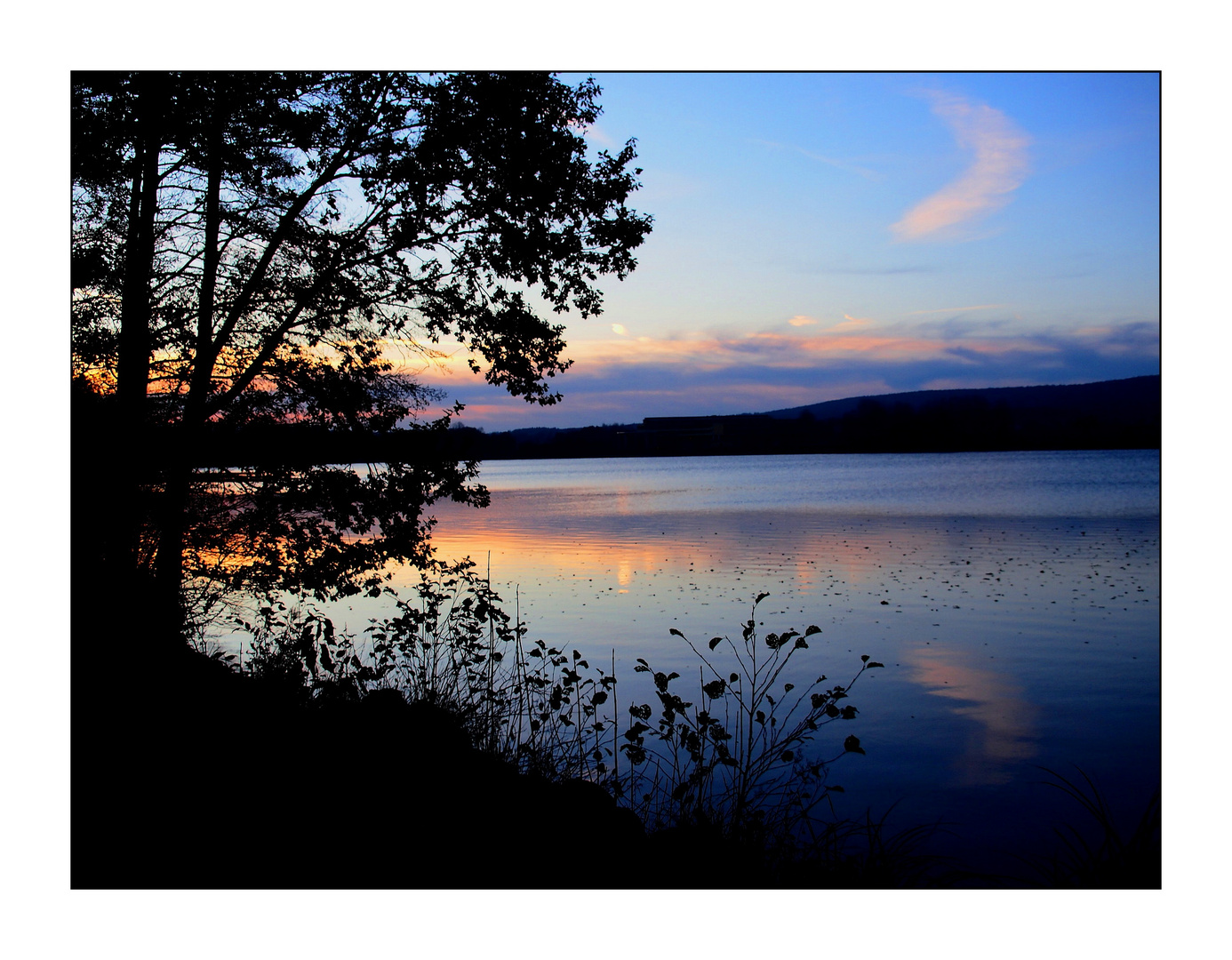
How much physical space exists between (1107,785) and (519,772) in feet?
21.4

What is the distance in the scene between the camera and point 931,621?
1623cm

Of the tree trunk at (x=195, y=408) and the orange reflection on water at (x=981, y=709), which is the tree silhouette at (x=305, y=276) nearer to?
the tree trunk at (x=195, y=408)

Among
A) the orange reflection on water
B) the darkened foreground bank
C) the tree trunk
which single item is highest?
the tree trunk

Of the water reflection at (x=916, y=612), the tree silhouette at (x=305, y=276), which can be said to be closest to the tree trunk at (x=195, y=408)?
the tree silhouette at (x=305, y=276)

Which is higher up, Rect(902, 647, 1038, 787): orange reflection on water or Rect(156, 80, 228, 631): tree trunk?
Rect(156, 80, 228, 631): tree trunk

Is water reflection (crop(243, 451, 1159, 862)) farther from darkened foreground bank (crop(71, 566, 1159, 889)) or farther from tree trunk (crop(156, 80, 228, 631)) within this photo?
tree trunk (crop(156, 80, 228, 631))

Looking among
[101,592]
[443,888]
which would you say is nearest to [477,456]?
[101,592]

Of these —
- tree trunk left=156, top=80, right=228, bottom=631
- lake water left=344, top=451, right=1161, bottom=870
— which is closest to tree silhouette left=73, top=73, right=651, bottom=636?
tree trunk left=156, top=80, right=228, bottom=631

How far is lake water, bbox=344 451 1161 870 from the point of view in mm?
8938

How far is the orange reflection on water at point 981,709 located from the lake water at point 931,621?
0.11 ft

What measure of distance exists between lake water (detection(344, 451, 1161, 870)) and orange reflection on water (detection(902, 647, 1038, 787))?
3 centimetres

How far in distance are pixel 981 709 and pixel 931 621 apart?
5415 mm

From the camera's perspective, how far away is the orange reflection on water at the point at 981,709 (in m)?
9.23

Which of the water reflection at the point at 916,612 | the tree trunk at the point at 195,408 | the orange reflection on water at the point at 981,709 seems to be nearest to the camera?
the tree trunk at the point at 195,408
